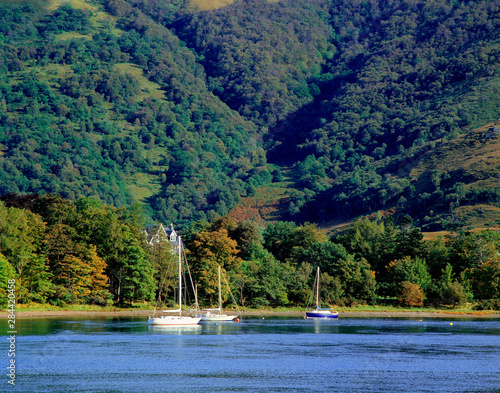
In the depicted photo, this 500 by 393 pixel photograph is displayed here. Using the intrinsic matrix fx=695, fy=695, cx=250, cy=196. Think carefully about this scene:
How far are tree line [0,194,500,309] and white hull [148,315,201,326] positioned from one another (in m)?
11.8

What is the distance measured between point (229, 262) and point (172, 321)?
2411 centimetres

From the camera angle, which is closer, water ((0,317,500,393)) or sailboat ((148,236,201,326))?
water ((0,317,500,393))

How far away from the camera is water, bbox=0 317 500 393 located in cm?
4772

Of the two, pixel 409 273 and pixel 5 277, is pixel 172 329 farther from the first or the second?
pixel 409 273

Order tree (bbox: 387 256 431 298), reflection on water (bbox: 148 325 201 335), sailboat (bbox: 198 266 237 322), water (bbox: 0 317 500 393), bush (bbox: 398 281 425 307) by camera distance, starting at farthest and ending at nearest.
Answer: tree (bbox: 387 256 431 298) < bush (bbox: 398 281 425 307) < sailboat (bbox: 198 266 237 322) < reflection on water (bbox: 148 325 201 335) < water (bbox: 0 317 500 393)

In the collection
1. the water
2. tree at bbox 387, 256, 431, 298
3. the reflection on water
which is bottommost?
the water

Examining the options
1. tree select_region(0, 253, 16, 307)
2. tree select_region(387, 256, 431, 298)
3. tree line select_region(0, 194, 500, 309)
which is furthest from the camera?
tree select_region(387, 256, 431, 298)

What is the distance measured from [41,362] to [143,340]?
56.3ft

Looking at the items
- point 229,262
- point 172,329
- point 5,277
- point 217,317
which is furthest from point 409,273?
point 5,277

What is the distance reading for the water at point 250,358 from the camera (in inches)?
1879

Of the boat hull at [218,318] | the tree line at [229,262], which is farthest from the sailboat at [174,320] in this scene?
the tree line at [229,262]

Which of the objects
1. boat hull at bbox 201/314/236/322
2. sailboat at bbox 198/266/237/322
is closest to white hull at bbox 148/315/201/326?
boat hull at bbox 201/314/236/322

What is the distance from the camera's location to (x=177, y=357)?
195 ft

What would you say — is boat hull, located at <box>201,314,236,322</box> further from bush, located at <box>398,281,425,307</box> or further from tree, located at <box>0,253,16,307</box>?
bush, located at <box>398,281,425,307</box>
